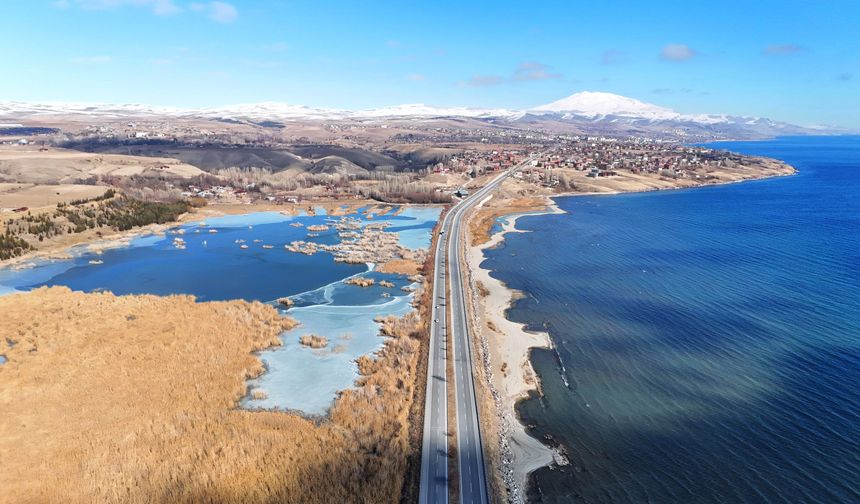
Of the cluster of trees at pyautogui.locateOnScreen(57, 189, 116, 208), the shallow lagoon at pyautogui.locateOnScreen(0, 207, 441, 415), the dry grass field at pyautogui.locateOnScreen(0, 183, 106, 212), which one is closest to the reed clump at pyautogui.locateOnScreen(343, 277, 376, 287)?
the shallow lagoon at pyautogui.locateOnScreen(0, 207, 441, 415)

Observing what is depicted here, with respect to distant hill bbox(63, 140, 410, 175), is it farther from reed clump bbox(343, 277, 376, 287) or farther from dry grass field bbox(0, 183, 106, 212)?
reed clump bbox(343, 277, 376, 287)

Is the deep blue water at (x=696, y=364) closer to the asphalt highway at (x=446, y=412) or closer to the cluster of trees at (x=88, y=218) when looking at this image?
the asphalt highway at (x=446, y=412)

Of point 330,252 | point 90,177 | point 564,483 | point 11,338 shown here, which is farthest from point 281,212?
point 564,483

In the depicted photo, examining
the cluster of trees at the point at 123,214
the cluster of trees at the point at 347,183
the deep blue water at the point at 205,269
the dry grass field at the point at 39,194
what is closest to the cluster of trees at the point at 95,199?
the cluster of trees at the point at 123,214

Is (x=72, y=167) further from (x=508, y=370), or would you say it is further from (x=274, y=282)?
(x=508, y=370)

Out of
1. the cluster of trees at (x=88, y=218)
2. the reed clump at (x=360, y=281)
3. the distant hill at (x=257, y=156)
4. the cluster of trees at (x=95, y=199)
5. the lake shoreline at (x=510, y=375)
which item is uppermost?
the distant hill at (x=257, y=156)

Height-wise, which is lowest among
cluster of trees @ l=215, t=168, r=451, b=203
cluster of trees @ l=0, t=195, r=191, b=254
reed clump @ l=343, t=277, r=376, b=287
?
reed clump @ l=343, t=277, r=376, b=287

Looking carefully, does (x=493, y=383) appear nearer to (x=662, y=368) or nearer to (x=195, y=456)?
(x=662, y=368)
